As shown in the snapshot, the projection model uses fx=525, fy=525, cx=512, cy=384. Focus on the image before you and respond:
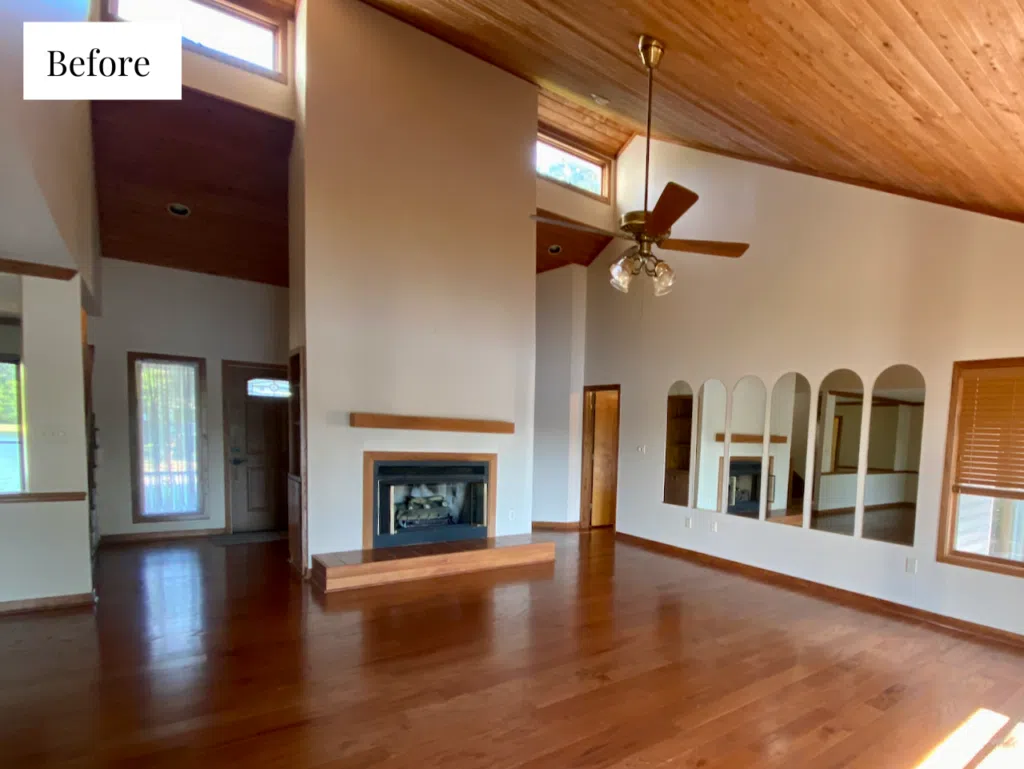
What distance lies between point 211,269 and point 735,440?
20.5ft

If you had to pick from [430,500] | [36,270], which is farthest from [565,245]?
[36,270]

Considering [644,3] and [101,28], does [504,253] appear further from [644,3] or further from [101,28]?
[101,28]

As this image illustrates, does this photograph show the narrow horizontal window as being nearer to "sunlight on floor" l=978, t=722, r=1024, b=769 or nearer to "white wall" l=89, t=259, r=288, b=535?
"white wall" l=89, t=259, r=288, b=535

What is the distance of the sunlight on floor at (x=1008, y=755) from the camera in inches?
92.6

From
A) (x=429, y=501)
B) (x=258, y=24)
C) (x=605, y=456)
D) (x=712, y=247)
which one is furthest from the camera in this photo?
(x=605, y=456)

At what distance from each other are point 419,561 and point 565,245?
4.23 meters

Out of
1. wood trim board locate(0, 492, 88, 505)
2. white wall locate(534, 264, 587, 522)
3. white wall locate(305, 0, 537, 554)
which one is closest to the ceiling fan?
white wall locate(305, 0, 537, 554)

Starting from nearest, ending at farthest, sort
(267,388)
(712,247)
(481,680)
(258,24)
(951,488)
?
(481,680), (712,247), (951,488), (258,24), (267,388)

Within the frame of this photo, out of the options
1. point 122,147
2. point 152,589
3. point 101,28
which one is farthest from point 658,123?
point 152,589

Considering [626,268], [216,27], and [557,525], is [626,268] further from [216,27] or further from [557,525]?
[557,525]

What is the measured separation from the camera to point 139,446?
5.84m

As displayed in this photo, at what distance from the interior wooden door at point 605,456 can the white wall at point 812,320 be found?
2.29ft

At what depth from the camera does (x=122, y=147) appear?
444 cm

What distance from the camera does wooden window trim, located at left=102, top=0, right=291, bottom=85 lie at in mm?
4184
